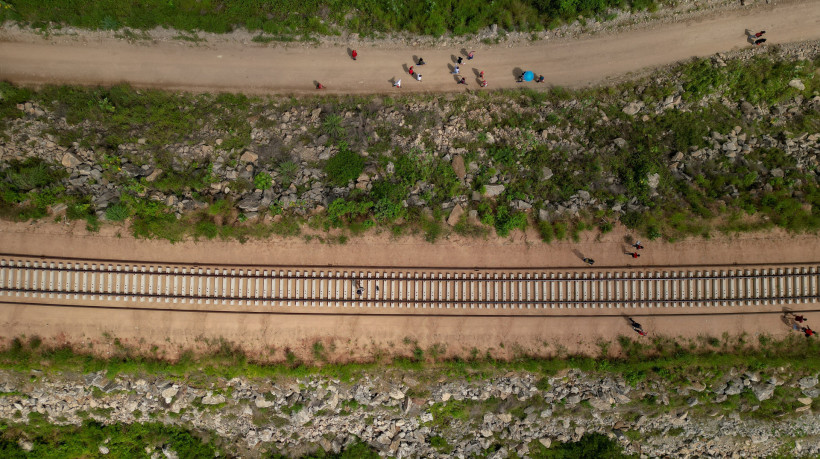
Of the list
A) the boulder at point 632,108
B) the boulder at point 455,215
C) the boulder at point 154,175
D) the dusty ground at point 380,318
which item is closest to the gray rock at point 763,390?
the dusty ground at point 380,318

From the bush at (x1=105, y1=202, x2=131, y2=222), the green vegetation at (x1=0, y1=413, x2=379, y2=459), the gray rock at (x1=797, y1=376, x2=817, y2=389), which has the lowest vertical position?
the green vegetation at (x1=0, y1=413, x2=379, y2=459)

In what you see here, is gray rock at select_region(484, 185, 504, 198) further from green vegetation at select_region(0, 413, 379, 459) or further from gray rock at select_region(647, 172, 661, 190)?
green vegetation at select_region(0, 413, 379, 459)

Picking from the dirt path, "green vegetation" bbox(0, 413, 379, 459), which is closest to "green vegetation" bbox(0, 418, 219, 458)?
"green vegetation" bbox(0, 413, 379, 459)

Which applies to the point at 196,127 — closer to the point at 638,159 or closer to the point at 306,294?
the point at 306,294

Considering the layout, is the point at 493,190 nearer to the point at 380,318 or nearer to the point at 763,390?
the point at 380,318

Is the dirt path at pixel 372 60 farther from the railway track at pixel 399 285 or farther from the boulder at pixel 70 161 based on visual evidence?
the railway track at pixel 399 285

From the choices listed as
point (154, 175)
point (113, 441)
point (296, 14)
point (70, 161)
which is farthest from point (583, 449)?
point (70, 161)
